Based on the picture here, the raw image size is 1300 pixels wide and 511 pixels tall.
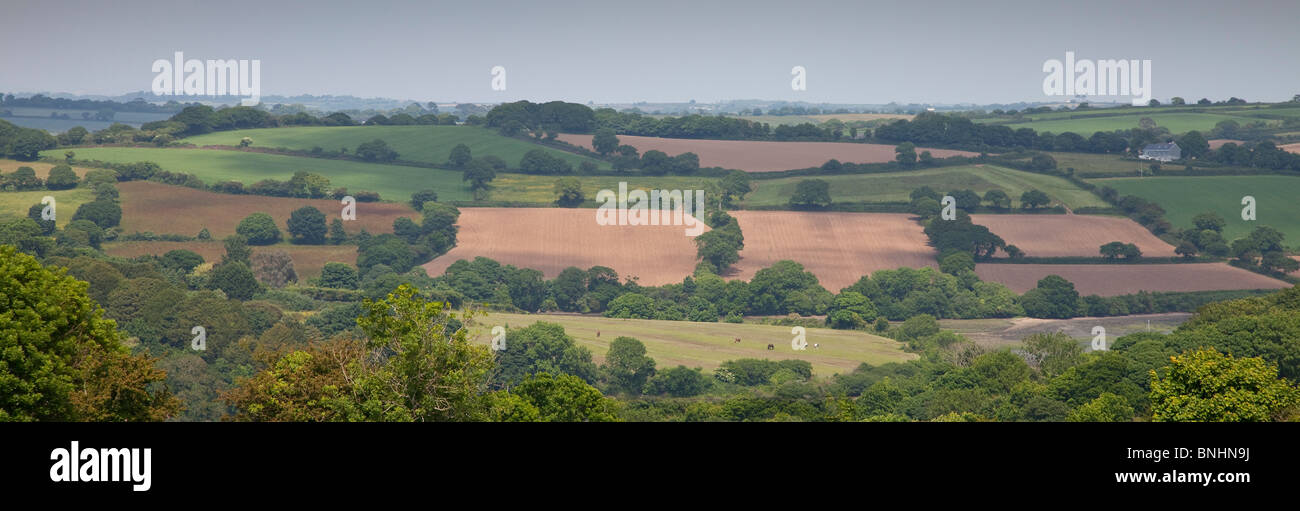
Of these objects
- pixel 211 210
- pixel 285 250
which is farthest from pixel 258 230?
pixel 211 210

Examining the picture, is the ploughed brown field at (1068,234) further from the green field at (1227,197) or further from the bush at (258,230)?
the bush at (258,230)

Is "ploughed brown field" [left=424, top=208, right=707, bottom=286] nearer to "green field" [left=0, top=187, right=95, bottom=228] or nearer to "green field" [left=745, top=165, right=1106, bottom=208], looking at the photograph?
"green field" [left=745, top=165, right=1106, bottom=208]

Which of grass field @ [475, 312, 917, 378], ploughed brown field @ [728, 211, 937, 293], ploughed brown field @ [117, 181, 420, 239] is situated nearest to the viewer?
grass field @ [475, 312, 917, 378]

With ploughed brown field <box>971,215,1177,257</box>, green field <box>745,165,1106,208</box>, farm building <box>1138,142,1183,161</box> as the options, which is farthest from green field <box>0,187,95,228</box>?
farm building <box>1138,142,1183,161</box>

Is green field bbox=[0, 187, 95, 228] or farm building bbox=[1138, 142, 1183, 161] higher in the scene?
farm building bbox=[1138, 142, 1183, 161]

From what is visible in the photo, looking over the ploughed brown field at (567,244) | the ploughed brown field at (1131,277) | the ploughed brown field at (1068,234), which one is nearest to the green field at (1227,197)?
the ploughed brown field at (1068,234)
